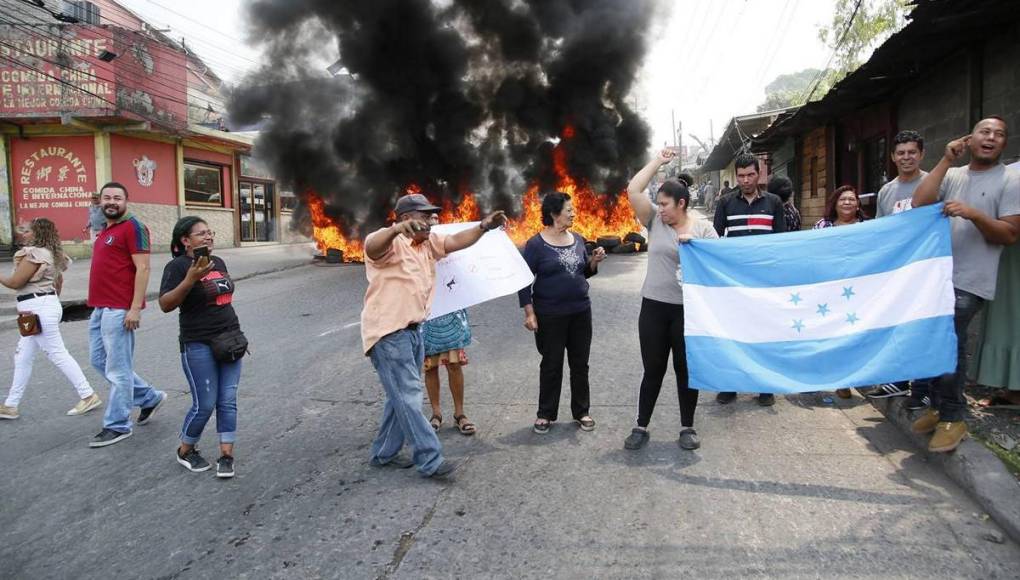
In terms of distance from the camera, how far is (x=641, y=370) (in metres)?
6.11

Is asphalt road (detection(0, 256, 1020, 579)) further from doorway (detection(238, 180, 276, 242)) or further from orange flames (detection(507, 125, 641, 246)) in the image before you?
doorway (detection(238, 180, 276, 242))

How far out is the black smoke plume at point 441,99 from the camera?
19.2 metres

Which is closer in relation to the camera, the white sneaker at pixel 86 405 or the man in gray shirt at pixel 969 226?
the man in gray shirt at pixel 969 226

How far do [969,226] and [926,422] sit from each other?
1179mm

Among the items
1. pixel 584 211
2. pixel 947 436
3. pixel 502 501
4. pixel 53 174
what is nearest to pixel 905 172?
pixel 947 436

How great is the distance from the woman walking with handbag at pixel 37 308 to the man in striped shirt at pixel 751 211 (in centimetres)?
512

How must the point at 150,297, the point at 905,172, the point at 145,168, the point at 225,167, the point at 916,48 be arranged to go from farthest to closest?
the point at 225,167 → the point at 145,168 → the point at 150,297 → the point at 916,48 → the point at 905,172

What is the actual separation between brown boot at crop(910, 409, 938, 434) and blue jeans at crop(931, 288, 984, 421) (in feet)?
0.19

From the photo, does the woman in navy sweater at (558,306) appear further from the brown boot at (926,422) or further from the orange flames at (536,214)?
the orange flames at (536,214)

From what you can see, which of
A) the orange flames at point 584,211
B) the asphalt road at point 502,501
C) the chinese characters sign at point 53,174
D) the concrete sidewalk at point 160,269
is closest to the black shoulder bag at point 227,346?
the asphalt road at point 502,501

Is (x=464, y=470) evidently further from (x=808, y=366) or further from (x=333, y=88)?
(x=333, y=88)

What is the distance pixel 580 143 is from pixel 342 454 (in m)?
17.4

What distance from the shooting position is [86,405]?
17.4 ft

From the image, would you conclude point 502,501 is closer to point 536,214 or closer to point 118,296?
point 118,296
